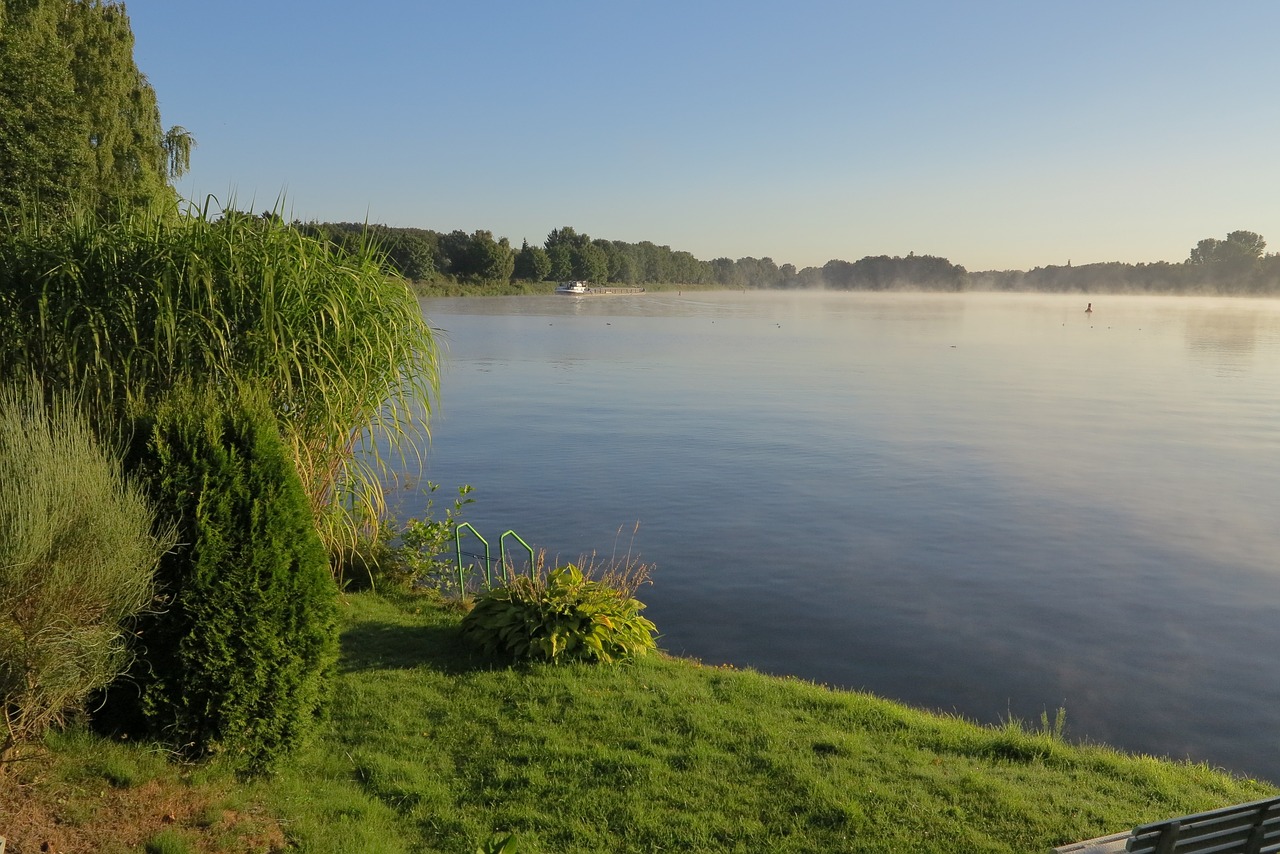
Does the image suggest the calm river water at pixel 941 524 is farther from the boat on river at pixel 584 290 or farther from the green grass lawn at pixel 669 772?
the boat on river at pixel 584 290

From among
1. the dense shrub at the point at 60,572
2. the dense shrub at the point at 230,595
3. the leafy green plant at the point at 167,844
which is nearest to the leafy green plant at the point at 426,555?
the dense shrub at the point at 230,595

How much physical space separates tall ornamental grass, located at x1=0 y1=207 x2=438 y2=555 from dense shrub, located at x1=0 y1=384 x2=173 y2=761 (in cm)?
246

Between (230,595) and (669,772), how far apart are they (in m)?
2.84

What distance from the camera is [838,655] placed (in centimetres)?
1123

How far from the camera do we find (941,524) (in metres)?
17.1

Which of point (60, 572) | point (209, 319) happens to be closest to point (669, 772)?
point (60, 572)

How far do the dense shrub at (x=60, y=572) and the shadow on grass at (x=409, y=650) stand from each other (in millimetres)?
3174

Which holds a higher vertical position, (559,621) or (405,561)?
(559,621)

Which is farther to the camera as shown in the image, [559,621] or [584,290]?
[584,290]

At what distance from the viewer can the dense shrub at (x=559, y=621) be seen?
8.15m

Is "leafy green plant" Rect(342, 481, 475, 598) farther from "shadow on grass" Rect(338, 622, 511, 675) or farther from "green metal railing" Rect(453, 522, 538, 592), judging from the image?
"shadow on grass" Rect(338, 622, 511, 675)

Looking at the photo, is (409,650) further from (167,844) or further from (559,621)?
(167,844)

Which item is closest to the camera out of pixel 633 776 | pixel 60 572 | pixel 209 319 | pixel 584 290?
pixel 60 572

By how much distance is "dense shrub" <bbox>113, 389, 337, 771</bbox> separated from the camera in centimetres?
506
